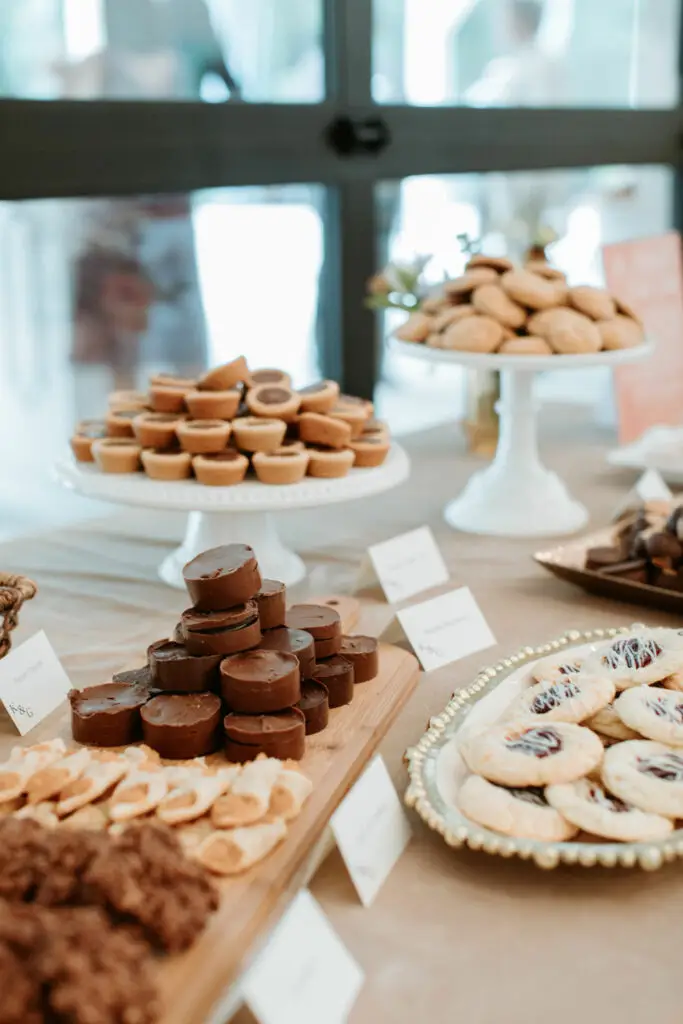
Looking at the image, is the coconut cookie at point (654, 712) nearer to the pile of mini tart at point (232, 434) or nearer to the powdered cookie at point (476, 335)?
the pile of mini tart at point (232, 434)

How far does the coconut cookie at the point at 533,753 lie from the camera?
693 mm

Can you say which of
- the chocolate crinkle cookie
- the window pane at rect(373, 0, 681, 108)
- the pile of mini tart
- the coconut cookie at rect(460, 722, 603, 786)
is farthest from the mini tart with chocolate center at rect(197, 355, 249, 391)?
the window pane at rect(373, 0, 681, 108)

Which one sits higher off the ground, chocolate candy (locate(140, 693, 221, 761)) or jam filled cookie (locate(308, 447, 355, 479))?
jam filled cookie (locate(308, 447, 355, 479))

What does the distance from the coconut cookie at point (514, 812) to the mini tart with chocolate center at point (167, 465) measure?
0.55 metres

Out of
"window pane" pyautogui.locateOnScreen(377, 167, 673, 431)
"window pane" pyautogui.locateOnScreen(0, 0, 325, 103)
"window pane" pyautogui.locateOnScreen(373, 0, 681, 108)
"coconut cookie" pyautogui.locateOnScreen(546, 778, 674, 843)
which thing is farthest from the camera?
"window pane" pyautogui.locateOnScreen(377, 167, 673, 431)

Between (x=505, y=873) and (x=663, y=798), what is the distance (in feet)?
0.35

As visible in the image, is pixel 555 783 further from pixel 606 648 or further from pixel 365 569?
pixel 365 569

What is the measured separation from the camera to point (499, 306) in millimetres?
1438

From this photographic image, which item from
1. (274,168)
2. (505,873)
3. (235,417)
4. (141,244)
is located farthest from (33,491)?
(505,873)

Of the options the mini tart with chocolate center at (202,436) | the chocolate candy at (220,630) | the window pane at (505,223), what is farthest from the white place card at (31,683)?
the window pane at (505,223)

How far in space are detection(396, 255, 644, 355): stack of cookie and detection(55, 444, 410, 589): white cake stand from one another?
0.22m

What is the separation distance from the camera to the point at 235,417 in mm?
1208

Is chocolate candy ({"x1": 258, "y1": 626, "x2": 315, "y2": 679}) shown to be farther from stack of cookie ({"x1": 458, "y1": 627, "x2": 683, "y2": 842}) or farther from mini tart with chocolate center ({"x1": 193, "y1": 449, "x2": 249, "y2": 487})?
mini tart with chocolate center ({"x1": 193, "y1": 449, "x2": 249, "y2": 487})

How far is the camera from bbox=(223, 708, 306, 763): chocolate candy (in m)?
0.76
